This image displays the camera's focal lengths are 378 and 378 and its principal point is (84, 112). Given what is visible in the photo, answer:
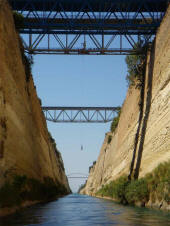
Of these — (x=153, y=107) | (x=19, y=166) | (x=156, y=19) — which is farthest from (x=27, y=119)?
(x=156, y=19)

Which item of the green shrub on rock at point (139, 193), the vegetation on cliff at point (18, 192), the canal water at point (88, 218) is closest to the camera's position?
the canal water at point (88, 218)

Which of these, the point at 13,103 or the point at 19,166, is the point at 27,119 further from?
the point at 19,166

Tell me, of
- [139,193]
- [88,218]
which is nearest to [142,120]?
[139,193]

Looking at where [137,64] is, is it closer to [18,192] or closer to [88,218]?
[18,192]

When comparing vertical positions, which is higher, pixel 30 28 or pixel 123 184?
pixel 30 28

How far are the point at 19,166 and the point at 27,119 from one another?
21.3 feet

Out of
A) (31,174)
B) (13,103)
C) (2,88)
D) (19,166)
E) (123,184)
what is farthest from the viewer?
(123,184)

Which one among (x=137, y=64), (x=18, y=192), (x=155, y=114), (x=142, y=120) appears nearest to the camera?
(x=18, y=192)

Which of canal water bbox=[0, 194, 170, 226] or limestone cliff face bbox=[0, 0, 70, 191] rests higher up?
limestone cliff face bbox=[0, 0, 70, 191]

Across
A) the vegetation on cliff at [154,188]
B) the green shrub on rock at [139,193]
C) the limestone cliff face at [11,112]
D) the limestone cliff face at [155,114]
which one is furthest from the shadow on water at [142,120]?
the limestone cliff face at [11,112]

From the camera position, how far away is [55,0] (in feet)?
96.7

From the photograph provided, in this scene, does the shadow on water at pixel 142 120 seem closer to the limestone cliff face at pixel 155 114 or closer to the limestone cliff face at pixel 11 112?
the limestone cliff face at pixel 155 114

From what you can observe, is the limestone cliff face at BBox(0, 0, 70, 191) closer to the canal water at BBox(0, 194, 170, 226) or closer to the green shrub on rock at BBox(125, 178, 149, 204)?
the canal water at BBox(0, 194, 170, 226)

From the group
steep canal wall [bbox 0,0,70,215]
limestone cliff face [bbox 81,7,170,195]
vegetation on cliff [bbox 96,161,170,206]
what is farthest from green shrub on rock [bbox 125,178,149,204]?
steep canal wall [bbox 0,0,70,215]
